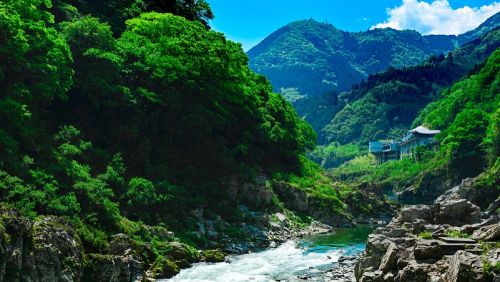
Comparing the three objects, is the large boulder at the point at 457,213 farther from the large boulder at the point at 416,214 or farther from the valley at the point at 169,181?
the large boulder at the point at 416,214

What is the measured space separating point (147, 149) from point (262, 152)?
25.0 m

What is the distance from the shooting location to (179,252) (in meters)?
43.2

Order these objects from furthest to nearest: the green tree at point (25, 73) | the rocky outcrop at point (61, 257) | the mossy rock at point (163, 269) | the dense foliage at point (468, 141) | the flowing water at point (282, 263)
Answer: the dense foliage at point (468, 141) → the green tree at point (25, 73) → the flowing water at point (282, 263) → the mossy rock at point (163, 269) → the rocky outcrop at point (61, 257)

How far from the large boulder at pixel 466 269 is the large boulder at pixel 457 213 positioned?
1730 centimetres

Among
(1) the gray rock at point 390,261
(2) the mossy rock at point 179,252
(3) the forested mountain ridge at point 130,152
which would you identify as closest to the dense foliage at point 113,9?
(3) the forested mountain ridge at point 130,152

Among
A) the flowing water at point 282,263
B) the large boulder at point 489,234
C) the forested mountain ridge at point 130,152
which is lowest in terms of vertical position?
the flowing water at point 282,263

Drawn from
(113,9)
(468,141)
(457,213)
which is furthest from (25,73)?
(468,141)

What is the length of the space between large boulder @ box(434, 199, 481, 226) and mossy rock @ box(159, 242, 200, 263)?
20434mm

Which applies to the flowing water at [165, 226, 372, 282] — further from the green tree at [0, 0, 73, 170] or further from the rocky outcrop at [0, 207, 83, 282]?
the green tree at [0, 0, 73, 170]

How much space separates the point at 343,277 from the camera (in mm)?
37719

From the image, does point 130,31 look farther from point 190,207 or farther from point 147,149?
point 190,207

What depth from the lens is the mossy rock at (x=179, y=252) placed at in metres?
42.6

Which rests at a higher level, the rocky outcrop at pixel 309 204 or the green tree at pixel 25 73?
the green tree at pixel 25 73

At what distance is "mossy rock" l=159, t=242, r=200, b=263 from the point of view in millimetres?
42625
